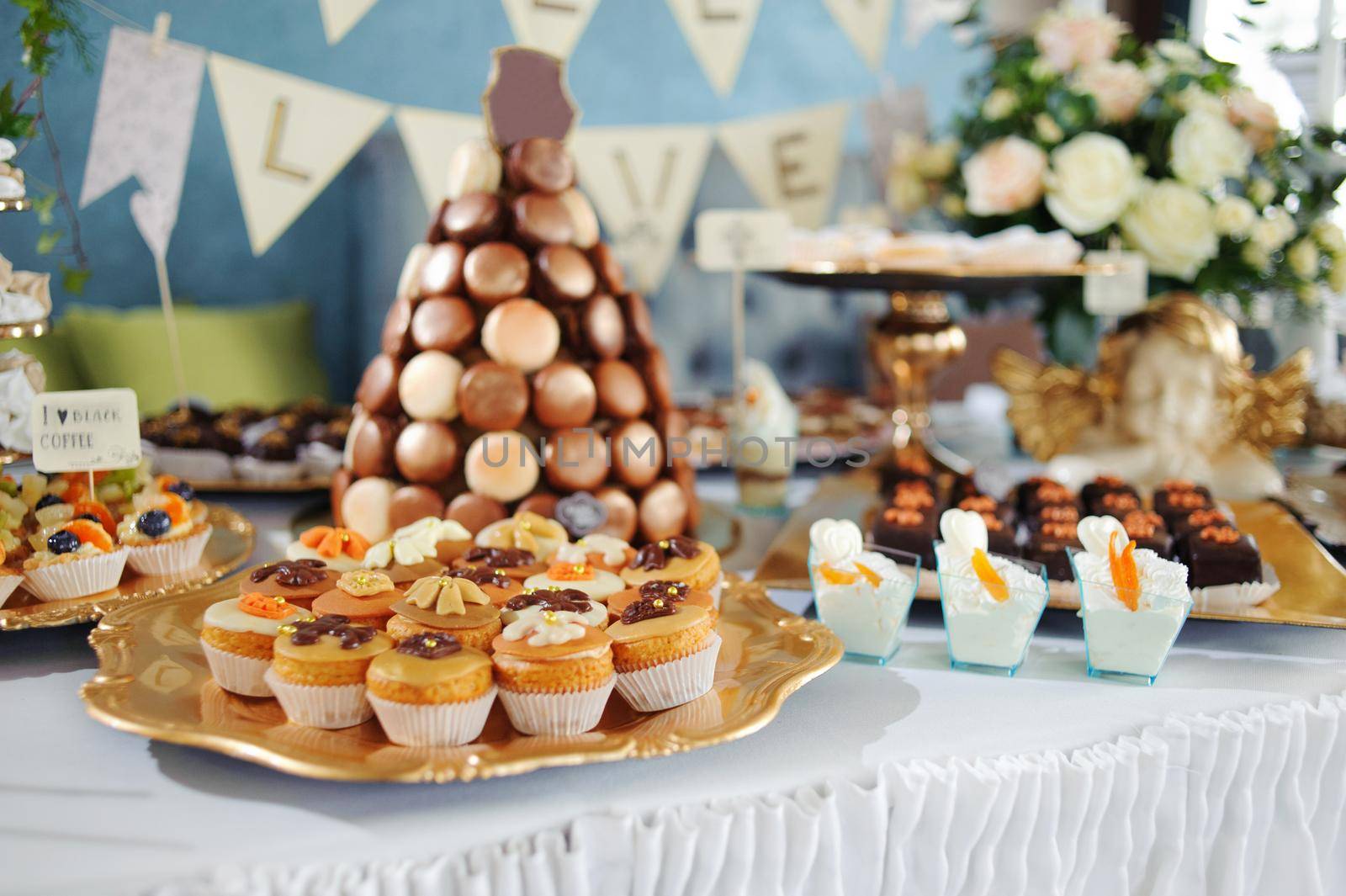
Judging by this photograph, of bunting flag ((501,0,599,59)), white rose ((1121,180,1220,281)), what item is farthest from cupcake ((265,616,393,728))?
white rose ((1121,180,1220,281))

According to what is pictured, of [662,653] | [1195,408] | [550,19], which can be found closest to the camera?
[662,653]

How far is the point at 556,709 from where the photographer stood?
1.07 m

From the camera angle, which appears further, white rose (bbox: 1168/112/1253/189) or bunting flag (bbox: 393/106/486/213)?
bunting flag (bbox: 393/106/486/213)

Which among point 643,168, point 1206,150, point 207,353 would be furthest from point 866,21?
point 207,353

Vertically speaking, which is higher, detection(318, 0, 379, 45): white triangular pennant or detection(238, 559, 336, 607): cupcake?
detection(318, 0, 379, 45): white triangular pennant

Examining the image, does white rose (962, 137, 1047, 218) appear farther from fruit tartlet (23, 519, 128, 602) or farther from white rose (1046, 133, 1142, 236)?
fruit tartlet (23, 519, 128, 602)

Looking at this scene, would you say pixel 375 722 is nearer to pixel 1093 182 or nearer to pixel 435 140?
pixel 435 140

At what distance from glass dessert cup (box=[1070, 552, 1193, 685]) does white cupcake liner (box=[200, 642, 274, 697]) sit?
0.94 meters

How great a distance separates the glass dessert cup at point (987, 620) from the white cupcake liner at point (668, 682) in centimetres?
32

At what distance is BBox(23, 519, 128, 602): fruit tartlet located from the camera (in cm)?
135

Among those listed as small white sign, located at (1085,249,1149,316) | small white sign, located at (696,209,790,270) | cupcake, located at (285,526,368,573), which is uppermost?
small white sign, located at (696,209,790,270)

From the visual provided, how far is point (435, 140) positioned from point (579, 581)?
133 centimetres

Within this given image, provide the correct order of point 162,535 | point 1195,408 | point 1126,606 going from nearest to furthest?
1. point 1126,606
2. point 162,535
3. point 1195,408

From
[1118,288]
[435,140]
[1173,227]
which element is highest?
[435,140]
